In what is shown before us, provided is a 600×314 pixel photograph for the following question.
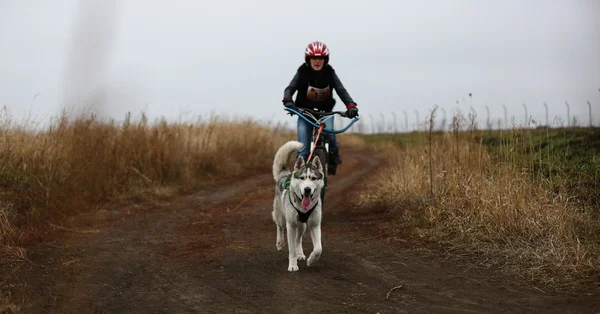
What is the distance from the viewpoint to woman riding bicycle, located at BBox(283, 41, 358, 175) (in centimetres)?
735

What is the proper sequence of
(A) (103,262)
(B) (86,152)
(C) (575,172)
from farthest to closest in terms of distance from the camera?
(B) (86,152)
(C) (575,172)
(A) (103,262)

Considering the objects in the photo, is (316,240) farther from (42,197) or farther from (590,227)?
(42,197)

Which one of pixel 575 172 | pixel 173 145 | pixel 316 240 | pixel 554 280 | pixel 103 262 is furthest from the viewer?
pixel 173 145

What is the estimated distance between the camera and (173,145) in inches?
523

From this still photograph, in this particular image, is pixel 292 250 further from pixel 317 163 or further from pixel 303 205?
pixel 317 163

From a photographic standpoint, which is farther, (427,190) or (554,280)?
(427,190)

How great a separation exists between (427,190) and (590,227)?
114 inches

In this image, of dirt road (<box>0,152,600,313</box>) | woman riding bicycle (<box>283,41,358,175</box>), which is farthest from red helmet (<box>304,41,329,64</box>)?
dirt road (<box>0,152,600,313</box>)

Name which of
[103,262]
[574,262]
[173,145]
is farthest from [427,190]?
[173,145]

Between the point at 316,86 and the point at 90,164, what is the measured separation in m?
Answer: 4.71

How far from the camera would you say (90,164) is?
33.4 ft

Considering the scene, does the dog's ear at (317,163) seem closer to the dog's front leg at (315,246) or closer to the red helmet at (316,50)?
the dog's front leg at (315,246)

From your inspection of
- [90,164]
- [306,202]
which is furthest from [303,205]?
[90,164]

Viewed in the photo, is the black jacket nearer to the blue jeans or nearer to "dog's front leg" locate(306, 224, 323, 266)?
the blue jeans
